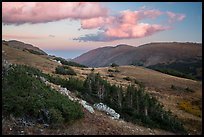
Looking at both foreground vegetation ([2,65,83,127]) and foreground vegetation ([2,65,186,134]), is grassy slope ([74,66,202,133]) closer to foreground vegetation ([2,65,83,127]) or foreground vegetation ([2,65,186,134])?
foreground vegetation ([2,65,186,134])

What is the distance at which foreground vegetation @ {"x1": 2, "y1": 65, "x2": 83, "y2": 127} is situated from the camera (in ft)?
55.0

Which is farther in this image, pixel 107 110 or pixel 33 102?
pixel 107 110

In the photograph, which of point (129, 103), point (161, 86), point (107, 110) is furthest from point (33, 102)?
point (161, 86)

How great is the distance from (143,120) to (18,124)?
13.2 meters

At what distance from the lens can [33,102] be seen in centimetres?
1723

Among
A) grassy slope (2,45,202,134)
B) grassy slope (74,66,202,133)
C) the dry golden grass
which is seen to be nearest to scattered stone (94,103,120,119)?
grassy slope (74,66,202,133)

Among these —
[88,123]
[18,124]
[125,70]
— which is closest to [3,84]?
[18,124]

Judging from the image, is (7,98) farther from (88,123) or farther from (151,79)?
(151,79)

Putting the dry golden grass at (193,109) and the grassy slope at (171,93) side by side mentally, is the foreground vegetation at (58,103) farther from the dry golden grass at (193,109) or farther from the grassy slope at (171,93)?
the dry golden grass at (193,109)

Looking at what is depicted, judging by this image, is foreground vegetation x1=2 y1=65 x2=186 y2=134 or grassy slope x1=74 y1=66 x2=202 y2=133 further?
grassy slope x1=74 y1=66 x2=202 y2=133

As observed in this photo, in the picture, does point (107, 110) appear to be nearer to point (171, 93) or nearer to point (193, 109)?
point (193, 109)

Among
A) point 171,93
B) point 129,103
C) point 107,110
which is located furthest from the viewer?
point 171,93

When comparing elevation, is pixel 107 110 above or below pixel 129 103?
above

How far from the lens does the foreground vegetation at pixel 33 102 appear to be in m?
16.8
